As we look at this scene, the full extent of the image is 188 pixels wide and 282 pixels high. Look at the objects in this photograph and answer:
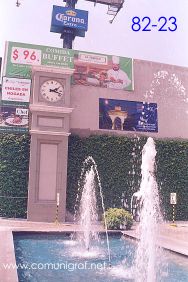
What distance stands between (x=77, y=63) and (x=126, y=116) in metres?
5.32

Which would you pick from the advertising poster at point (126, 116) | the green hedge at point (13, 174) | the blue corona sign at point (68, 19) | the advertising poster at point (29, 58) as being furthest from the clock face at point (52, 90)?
the blue corona sign at point (68, 19)

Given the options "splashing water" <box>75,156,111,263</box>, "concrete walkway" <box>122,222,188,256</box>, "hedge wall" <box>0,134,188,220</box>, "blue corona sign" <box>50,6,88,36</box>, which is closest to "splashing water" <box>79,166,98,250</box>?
"splashing water" <box>75,156,111,263</box>

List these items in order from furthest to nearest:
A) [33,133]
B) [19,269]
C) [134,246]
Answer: [33,133] < [134,246] < [19,269]

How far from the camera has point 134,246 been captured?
560 inches

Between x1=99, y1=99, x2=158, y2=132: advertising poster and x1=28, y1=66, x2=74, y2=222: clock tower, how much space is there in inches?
155

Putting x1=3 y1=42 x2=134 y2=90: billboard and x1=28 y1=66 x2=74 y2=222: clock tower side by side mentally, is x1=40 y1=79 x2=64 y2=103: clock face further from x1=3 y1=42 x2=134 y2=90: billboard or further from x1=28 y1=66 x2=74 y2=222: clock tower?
x1=3 y1=42 x2=134 y2=90: billboard

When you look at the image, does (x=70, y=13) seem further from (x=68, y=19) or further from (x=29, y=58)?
(x=29, y=58)

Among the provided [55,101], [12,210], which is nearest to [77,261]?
[12,210]

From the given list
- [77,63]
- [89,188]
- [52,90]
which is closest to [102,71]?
[77,63]

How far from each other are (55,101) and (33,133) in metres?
2.61

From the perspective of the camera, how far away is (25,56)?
2584 cm

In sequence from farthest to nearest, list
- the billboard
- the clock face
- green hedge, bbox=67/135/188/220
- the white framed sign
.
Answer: the billboard → green hedge, bbox=67/135/188/220 → the white framed sign → the clock face

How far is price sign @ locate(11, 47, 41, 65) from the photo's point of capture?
2562cm

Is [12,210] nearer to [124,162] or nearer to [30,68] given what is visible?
[124,162]
